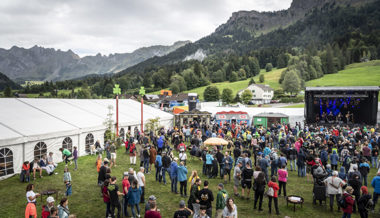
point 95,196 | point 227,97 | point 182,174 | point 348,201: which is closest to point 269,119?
point 182,174

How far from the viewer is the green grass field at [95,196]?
7.05 meters

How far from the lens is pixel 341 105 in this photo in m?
25.4

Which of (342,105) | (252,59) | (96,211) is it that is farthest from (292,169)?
(252,59)

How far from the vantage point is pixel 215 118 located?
87.8 ft

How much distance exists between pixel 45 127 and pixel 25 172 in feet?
10.9

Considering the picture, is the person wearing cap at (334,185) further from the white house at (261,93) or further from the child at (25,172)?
the white house at (261,93)

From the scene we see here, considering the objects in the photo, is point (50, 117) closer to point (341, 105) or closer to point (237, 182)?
point (237, 182)

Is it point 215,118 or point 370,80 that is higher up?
point 370,80

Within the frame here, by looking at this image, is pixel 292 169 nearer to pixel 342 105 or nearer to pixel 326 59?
pixel 342 105

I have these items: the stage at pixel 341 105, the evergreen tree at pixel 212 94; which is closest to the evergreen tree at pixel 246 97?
the evergreen tree at pixel 212 94

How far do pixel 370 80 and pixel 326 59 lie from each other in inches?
961

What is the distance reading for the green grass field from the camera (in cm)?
705

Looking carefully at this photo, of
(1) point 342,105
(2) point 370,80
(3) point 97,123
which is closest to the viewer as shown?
(3) point 97,123

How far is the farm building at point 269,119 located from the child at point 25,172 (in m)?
20.6
